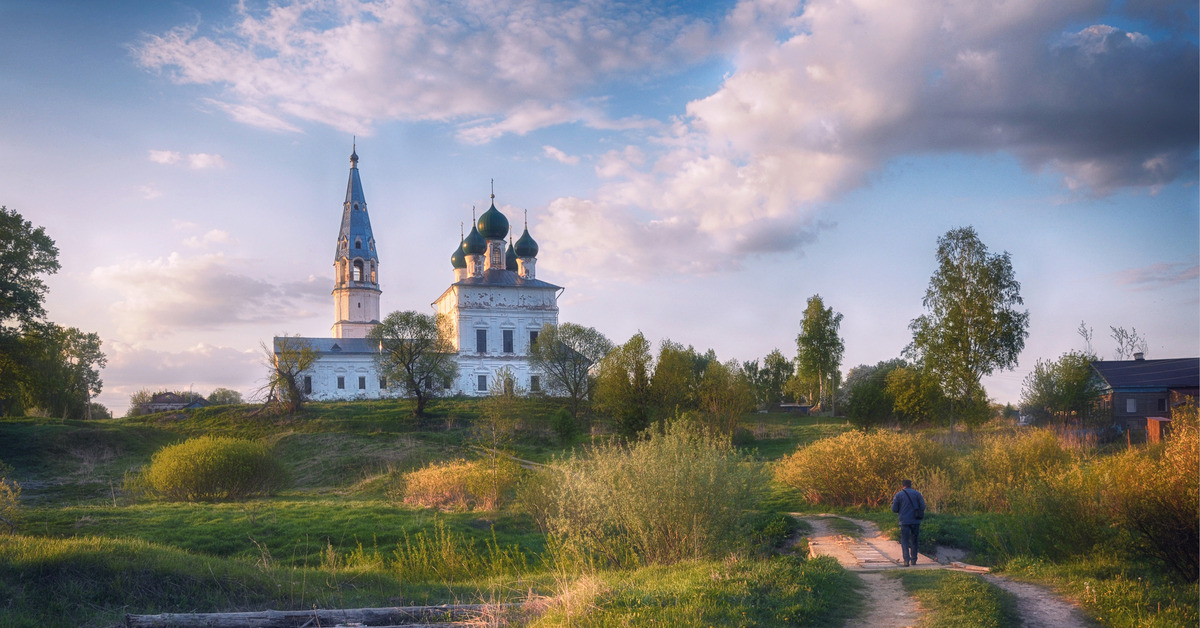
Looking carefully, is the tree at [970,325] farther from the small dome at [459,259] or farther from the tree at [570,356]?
the small dome at [459,259]

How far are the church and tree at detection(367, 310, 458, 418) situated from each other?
22.3ft

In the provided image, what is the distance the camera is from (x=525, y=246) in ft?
204

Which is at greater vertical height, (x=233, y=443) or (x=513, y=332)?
(x=513, y=332)

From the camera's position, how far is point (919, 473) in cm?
1936

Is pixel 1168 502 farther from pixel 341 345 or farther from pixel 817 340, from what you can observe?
pixel 341 345

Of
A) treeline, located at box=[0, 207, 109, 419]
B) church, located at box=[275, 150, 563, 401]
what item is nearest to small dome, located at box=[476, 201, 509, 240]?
church, located at box=[275, 150, 563, 401]

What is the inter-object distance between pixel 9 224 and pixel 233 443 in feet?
55.2

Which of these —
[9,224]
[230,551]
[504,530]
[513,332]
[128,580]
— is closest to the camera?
[128,580]

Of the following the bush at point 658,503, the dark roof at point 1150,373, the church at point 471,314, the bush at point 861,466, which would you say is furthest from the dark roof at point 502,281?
the bush at point 658,503

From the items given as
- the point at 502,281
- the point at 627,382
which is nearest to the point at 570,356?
the point at 627,382

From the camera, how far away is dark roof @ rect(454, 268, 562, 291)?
194 feet

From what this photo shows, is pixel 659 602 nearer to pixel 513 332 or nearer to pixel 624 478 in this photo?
pixel 624 478

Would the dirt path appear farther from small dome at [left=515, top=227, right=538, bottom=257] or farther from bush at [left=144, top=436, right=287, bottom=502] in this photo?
small dome at [left=515, top=227, right=538, bottom=257]

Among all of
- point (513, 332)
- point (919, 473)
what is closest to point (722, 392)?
point (919, 473)
